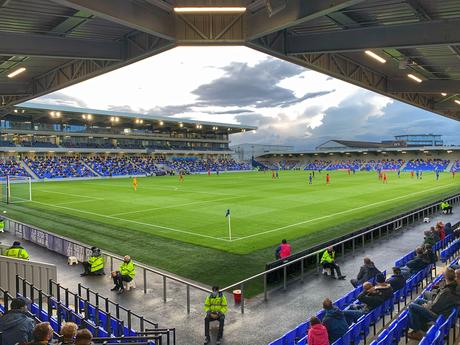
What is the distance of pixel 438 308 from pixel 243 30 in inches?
318

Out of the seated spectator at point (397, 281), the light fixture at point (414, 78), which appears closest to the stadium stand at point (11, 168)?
the light fixture at point (414, 78)

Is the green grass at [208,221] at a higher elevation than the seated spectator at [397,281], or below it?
below

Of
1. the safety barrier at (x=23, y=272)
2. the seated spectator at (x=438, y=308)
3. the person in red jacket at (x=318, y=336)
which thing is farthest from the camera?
the safety barrier at (x=23, y=272)

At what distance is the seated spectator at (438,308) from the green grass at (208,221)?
258 inches

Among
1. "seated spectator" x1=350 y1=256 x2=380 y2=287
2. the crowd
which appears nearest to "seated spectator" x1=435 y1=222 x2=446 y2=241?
"seated spectator" x1=350 y1=256 x2=380 y2=287

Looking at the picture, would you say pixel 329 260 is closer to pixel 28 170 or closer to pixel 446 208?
pixel 446 208

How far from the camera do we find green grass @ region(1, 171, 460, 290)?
15.9 meters

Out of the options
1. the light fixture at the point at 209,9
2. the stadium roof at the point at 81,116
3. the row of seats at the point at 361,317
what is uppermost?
the stadium roof at the point at 81,116

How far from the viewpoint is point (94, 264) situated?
13.4 m

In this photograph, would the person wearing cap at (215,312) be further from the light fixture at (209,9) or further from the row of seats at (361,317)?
the light fixture at (209,9)

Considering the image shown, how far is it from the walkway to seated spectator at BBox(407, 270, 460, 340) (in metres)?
2.89

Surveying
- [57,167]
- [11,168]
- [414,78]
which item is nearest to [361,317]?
[414,78]

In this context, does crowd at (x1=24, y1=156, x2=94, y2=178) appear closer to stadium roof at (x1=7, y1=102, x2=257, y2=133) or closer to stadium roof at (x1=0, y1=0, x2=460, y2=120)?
stadium roof at (x1=7, y1=102, x2=257, y2=133)

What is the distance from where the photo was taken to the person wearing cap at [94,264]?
1341 cm
